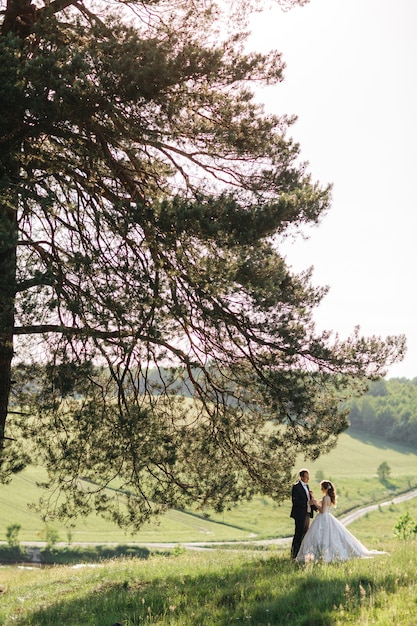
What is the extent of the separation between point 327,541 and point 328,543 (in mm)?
39

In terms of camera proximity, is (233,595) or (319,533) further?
(319,533)

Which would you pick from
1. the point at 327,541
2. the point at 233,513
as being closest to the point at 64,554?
the point at 233,513

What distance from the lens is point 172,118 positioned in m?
10.6

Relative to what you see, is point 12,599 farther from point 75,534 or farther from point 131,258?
point 75,534

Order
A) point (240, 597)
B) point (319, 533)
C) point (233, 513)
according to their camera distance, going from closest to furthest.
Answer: point (240, 597) < point (319, 533) < point (233, 513)

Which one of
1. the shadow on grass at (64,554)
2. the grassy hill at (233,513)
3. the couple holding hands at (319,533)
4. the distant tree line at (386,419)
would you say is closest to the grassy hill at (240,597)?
the couple holding hands at (319,533)

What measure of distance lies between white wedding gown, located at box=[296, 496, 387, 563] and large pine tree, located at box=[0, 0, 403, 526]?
1.31 meters

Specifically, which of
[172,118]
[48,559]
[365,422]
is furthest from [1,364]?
[365,422]

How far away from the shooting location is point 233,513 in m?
103

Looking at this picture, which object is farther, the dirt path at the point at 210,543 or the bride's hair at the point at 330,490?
the dirt path at the point at 210,543

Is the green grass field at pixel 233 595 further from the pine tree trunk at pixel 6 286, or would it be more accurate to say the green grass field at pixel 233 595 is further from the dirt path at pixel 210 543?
the dirt path at pixel 210 543

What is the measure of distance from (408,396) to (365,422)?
30.8 m

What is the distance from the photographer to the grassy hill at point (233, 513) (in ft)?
261

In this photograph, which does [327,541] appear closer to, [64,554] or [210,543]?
[64,554]
